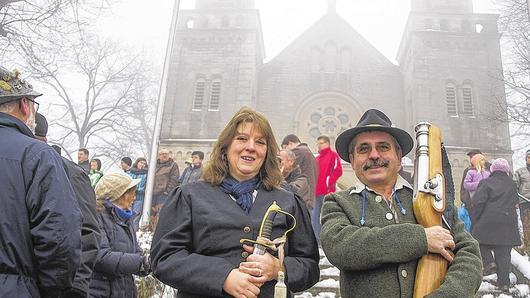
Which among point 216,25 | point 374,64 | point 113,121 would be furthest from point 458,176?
point 113,121

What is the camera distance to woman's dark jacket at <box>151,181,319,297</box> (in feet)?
7.21

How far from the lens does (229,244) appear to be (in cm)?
229

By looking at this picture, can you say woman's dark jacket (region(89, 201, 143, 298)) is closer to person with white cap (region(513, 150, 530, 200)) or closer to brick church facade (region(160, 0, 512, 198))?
person with white cap (region(513, 150, 530, 200))

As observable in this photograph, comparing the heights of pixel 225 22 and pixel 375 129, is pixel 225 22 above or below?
above

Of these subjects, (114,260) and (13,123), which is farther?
(114,260)

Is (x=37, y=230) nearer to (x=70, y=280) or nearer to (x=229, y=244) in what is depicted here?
(x=70, y=280)

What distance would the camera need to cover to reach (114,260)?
3412 mm

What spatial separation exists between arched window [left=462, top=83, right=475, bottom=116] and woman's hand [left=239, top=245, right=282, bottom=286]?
22952 millimetres

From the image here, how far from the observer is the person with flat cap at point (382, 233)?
2.20 meters

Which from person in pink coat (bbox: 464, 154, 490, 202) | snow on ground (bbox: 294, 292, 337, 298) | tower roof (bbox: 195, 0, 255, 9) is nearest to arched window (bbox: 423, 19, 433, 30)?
tower roof (bbox: 195, 0, 255, 9)

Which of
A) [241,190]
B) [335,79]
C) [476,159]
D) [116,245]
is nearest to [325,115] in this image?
[335,79]

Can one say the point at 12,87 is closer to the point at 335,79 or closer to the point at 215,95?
the point at 215,95

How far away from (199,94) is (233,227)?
22075mm

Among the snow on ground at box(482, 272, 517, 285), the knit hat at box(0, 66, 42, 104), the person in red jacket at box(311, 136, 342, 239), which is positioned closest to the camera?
the knit hat at box(0, 66, 42, 104)
